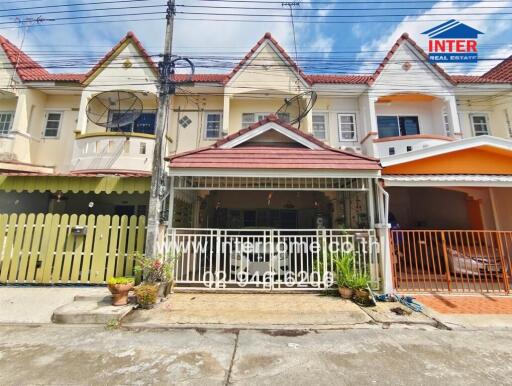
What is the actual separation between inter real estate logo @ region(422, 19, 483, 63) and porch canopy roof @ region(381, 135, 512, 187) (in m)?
5.20

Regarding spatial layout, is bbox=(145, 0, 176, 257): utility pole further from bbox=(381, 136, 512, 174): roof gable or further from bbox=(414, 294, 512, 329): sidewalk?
bbox=(414, 294, 512, 329): sidewalk

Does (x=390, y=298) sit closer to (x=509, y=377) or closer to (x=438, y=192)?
(x=509, y=377)

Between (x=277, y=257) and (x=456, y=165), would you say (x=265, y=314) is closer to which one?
(x=277, y=257)

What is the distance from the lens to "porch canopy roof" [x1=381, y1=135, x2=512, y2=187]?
6672 mm

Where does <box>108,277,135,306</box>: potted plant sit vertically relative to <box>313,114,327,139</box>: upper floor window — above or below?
below

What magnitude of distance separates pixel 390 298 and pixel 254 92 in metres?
9.79

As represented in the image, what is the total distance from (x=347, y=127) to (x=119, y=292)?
1139 cm

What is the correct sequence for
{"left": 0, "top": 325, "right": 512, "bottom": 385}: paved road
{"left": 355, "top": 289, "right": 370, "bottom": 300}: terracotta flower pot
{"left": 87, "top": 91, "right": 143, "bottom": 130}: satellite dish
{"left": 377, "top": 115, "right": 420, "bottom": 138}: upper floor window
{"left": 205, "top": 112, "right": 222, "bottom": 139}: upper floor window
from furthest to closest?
1. {"left": 377, "top": 115, "right": 420, "bottom": 138}: upper floor window
2. {"left": 205, "top": 112, "right": 222, "bottom": 139}: upper floor window
3. {"left": 87, "top": 91, "right": 143, "bottom": 130}: satellite dish
4. {"left": 355, "top": 289, "right": 370, "bottom": 300}: terracotta flower pot
5. {"left": 0, "top": 325, "right": 512, "bottom": 385}: paved road

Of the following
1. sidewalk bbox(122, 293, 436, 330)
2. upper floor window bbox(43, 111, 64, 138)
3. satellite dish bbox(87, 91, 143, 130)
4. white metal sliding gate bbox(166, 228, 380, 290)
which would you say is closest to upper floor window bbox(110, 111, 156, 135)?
satellite dish bbox(87, 91, 143, 130)

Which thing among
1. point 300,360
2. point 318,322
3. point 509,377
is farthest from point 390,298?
point 300,360

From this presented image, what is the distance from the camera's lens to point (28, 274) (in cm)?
649

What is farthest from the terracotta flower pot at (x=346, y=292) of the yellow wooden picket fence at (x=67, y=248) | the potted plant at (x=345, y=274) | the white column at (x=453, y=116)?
the white column at (x=453, y=116)

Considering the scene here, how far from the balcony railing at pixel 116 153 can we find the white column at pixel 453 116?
13.1 m

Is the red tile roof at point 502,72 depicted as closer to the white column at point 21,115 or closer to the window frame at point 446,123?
the window frame at point 446,123
